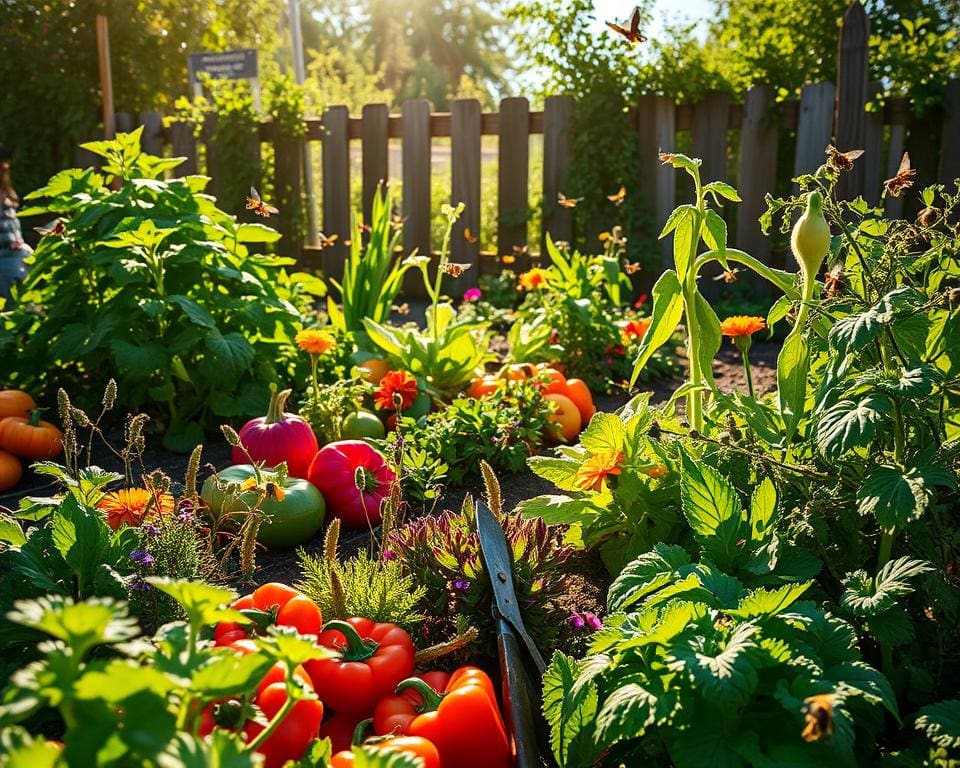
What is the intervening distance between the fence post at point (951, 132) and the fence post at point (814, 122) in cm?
67

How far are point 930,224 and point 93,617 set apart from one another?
1781 millimetres

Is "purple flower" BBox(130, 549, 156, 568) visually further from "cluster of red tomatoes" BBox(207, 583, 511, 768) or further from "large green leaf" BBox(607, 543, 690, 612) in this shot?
"large green leaf" BBox(607, 543, 690, 612)

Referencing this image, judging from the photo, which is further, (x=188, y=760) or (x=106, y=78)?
(x=106, y=78)

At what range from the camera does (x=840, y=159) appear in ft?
6.14

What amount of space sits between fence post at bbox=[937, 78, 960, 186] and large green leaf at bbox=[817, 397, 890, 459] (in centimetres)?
478

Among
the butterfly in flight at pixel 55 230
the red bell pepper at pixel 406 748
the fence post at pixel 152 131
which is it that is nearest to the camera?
the red bell pepper at pixel 406 748

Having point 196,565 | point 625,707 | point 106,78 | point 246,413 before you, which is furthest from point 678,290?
point 106,78

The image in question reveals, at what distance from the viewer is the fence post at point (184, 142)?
7.81m

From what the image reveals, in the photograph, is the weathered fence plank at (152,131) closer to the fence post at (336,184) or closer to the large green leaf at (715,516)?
the fence post at (336,184)

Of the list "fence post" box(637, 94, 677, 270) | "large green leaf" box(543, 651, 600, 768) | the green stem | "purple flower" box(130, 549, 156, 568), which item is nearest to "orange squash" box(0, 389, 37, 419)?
"purple flower" box(130, 549, 156, 568)

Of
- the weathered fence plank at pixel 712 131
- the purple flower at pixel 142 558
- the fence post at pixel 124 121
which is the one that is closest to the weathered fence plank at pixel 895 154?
the weathered fence plank at pixel 712 131

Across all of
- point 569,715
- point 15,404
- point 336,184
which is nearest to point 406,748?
point 569,715

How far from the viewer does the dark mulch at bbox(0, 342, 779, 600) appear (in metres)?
2.41

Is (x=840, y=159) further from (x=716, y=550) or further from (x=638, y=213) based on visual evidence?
(x=638, y=213)
